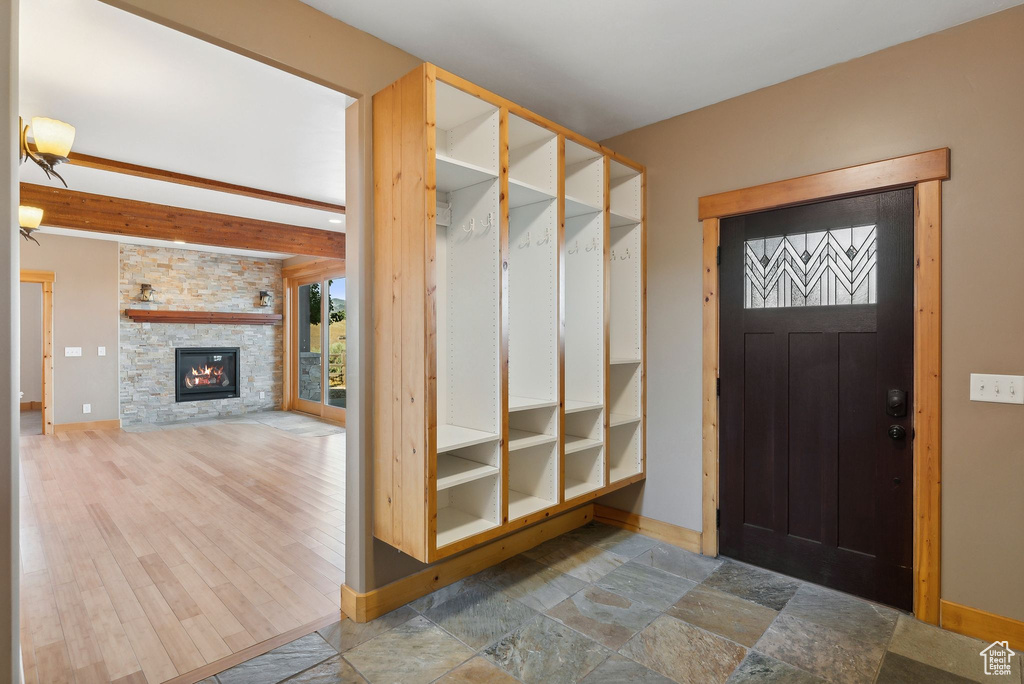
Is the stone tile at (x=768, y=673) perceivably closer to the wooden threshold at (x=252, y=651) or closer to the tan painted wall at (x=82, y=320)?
the wooden threshold at (x=252, y=651)

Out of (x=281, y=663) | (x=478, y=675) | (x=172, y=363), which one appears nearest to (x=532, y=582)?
(x=478, y=675)

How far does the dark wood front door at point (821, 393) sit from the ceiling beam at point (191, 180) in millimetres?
4230

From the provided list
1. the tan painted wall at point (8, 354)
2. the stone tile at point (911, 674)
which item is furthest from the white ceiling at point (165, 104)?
the stone tile at point (911, 674)

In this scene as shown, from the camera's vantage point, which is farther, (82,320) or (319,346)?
(319,346)

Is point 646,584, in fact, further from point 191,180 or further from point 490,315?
point 191,180

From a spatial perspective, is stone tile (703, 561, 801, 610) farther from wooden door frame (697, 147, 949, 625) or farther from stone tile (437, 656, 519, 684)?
stone tile (437, 656, 519, 684)

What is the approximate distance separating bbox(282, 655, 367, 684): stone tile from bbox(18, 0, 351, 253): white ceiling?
2582 millimetres

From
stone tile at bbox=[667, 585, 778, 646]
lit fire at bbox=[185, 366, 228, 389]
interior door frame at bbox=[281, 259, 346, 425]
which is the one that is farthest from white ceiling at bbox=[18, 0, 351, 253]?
lit fire at bbox=[185, 366, 228, 389]

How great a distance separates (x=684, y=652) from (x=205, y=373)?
8.50 metres

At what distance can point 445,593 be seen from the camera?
2611 mm

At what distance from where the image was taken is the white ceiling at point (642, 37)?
2.15 m

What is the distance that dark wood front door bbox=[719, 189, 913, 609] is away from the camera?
2.44 meters

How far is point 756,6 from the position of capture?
2135 millimetres

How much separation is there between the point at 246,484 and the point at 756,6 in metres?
5.05
